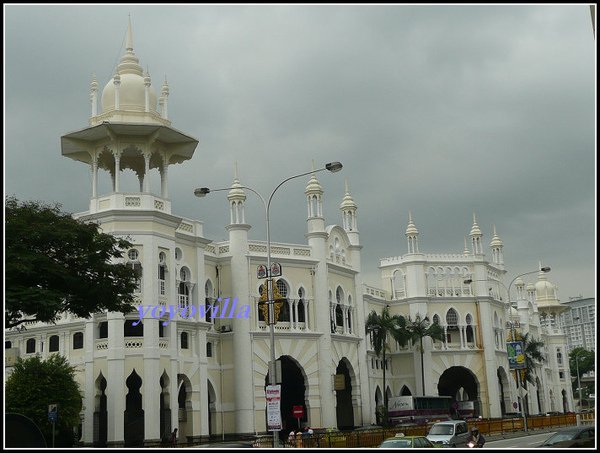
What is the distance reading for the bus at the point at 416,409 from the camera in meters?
58.4

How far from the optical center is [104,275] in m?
28.5

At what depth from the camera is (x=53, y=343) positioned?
4344 cm

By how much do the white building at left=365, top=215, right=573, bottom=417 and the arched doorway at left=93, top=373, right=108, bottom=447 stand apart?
2714 cm

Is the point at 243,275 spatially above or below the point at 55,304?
above

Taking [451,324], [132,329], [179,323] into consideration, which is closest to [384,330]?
[451,324]

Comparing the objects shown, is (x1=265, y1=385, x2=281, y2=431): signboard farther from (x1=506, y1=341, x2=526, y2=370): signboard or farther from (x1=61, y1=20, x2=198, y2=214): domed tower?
(x1=506, y1=341, x2=526, y2=370): signboard

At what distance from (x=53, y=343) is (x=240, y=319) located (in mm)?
10905

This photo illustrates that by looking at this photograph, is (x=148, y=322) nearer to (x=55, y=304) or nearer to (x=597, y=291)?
(x=55, y=304)

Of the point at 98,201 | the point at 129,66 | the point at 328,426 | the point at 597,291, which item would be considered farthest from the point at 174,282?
the point at 597,291

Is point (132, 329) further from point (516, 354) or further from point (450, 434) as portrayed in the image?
point (516, 354)

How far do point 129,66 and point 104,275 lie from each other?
18.9 meters

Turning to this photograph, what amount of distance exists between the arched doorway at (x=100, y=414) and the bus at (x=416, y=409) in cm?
2441

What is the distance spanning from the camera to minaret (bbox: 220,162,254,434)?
4731cm

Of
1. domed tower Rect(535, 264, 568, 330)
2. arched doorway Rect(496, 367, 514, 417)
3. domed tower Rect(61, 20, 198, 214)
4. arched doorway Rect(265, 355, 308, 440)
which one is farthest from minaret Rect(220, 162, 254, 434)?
domed tower Rect(535, 264, 568, 330)
